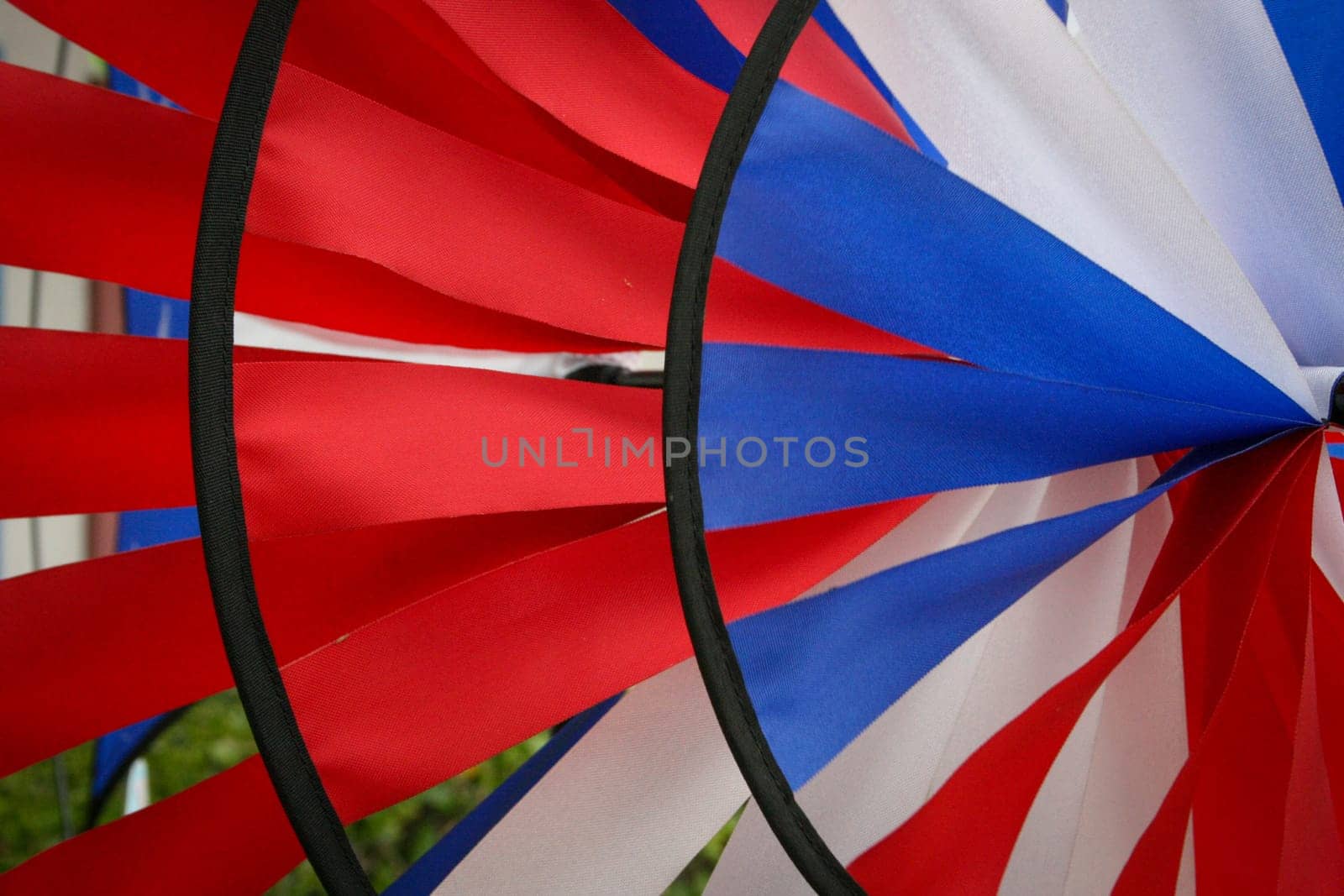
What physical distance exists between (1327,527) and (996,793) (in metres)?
0.26

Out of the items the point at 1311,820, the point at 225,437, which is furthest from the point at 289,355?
the point at 1311,820

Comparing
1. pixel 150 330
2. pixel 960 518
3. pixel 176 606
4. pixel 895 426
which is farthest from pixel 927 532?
pixel 150 330

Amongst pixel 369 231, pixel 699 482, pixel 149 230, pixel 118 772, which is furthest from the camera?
pixel 118 772

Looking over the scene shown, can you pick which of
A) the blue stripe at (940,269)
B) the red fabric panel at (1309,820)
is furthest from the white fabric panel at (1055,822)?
the blue stripe at (940,269)

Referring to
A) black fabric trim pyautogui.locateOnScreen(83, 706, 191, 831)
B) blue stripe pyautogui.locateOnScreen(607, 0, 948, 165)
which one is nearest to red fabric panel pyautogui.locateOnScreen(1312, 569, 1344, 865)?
blue stripe pyautogui.locateOnScreen(607, 0, 948, 165)

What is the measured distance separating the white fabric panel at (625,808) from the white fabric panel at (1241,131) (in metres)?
0.42

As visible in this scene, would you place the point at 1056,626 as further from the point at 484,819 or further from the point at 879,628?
the point at 484,819

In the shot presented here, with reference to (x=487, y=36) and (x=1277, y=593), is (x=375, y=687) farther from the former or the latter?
(x=1277, y=593)

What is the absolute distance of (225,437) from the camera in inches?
22.7

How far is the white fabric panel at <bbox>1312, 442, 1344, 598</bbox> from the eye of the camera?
639 millimetres

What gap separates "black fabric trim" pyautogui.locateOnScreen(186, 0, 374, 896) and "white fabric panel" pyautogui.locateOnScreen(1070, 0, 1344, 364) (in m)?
0.45

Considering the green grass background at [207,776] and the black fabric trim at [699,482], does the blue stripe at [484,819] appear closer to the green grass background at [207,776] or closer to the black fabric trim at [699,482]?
the black fabric trim at [699,482]

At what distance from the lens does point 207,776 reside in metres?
1.59

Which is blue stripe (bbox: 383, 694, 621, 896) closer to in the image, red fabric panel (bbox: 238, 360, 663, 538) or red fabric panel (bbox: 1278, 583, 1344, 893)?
red fabric panel (bbox: 238, 360, 663, 538)
